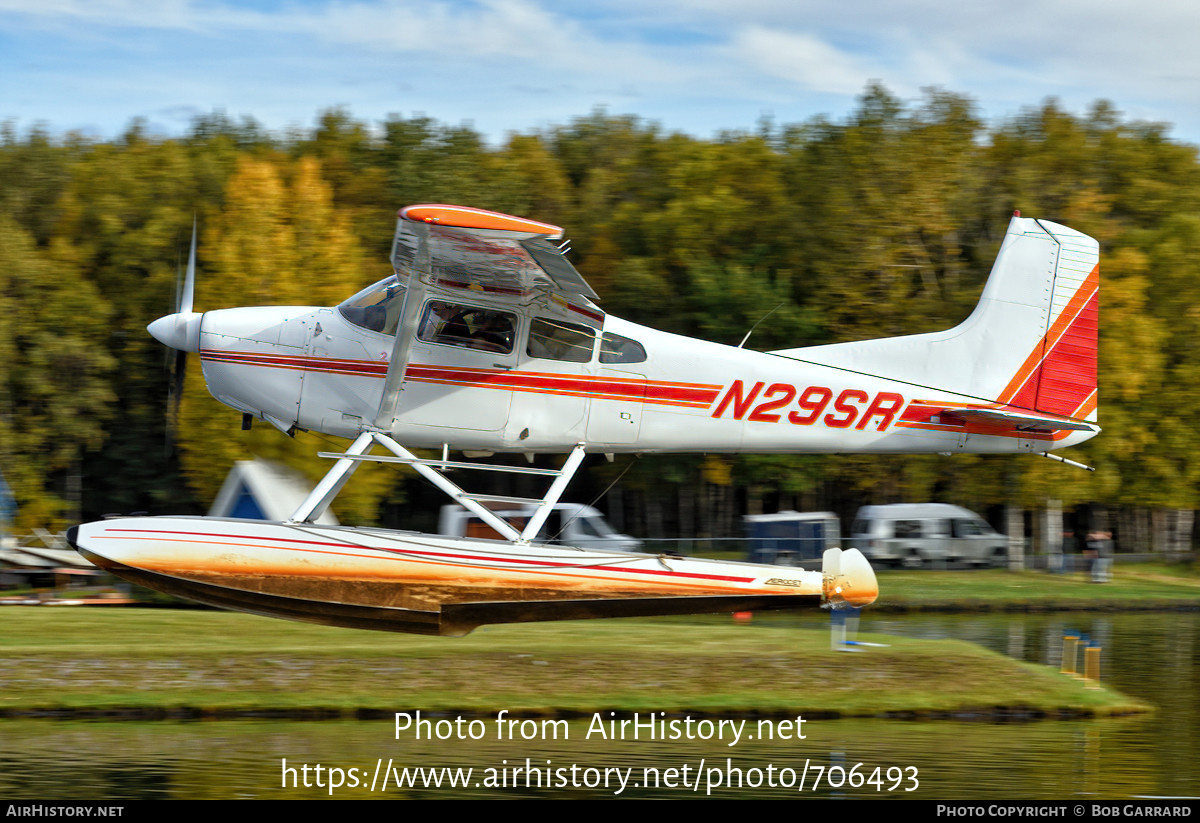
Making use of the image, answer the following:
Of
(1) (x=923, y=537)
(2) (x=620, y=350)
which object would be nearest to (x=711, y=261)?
(1) (x=923, y=537)

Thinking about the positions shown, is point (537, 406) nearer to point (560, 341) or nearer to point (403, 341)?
point (560, 341)

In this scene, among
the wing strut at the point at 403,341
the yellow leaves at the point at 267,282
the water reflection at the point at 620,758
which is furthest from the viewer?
the yellow leaves at the point at 267,282

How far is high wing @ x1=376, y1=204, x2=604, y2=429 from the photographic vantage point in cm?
1009

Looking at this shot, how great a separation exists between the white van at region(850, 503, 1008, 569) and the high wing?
22.1 meters

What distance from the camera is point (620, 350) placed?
12.2 metres

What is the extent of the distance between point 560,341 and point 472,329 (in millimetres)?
837

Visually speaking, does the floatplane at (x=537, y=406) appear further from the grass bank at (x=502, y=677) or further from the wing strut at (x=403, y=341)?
the grass bank at (x=502, y=677)

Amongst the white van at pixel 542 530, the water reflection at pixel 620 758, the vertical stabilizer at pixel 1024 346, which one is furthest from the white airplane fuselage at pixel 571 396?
the white van at pixel 542 530

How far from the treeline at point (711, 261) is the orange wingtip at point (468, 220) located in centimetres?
1798

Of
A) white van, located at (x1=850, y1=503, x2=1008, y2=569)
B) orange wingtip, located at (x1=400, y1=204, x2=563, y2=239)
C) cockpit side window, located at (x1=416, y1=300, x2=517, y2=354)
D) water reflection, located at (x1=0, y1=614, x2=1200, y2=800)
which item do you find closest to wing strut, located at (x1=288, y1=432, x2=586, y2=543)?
cockpit side window, located at (x1=416, y1=300, x2=517, y2=354)

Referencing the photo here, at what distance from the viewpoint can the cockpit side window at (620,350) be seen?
12.2 metres

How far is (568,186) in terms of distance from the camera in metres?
46.1
